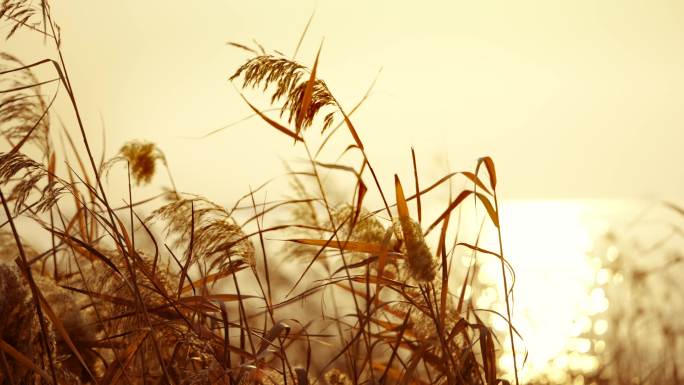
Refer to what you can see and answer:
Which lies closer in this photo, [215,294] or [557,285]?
[215,294]

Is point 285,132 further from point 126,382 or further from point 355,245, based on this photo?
point 126,382

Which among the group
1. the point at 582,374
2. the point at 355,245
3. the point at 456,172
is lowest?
the point at 582,374

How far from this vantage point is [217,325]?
6.59 ft

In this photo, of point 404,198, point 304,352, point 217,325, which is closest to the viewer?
point 404,198

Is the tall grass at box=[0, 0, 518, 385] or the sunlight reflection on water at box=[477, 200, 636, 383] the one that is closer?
the tall grass at box=[0, 0, 518, 385]

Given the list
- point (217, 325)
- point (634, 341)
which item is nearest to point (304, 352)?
point (217, 325)

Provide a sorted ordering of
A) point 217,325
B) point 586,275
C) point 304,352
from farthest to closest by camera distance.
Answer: point 586,275, point 304,352, point 217,325

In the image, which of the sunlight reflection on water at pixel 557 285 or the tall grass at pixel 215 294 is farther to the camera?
the sunlight reflection on water at pixel 557 285

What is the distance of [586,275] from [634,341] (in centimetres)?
126

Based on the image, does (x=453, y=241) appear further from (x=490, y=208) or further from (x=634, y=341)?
(x=634, y=341)

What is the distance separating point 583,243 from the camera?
15.4 ft

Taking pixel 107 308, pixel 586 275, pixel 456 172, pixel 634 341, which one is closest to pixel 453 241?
pixel 456 172

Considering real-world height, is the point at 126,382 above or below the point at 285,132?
below

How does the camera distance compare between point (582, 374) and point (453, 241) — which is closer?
point (453, 241)
